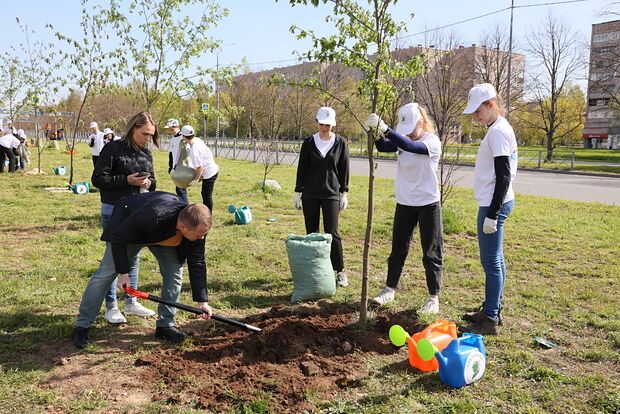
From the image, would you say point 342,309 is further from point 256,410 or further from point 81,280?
point 81,280

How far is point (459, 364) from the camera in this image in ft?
10.1

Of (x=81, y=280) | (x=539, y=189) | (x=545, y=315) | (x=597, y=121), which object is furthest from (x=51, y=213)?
(x=597, y=121)

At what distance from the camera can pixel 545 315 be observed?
448cm

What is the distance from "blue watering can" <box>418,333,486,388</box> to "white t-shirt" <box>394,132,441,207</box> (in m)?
1.44

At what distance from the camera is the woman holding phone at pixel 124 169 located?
4008 mm

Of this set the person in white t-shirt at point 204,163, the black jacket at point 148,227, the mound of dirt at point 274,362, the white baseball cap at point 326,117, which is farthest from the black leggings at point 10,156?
the mound of dirt at point 274,362

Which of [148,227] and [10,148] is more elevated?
[10,148]

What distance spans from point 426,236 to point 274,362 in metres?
1.71

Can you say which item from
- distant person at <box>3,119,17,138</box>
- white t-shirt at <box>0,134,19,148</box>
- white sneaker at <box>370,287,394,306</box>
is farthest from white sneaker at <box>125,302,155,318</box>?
distant person at <box>3,119,17,138</box>

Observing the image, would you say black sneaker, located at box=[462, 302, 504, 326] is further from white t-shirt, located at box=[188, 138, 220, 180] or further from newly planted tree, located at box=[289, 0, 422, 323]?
white t-shirt, located at box=[188, 138, 220, 180]

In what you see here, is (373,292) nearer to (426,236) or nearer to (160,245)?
(426,236)

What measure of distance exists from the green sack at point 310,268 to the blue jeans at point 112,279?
47.5 inches

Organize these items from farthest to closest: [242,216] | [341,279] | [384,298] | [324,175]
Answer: [242,216] < [341,279] < [324,175] < [384,298]

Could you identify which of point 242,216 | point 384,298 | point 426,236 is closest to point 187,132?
point 242,216
